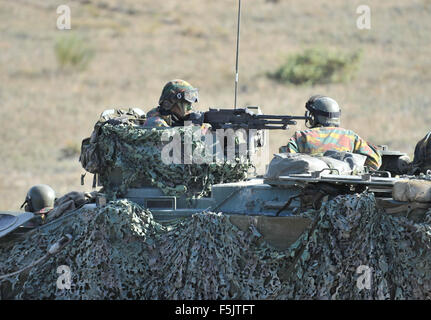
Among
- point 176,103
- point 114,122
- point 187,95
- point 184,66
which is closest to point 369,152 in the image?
point 187,95

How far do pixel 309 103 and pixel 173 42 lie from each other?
28984 millimetres

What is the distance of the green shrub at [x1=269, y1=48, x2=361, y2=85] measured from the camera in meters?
32.3

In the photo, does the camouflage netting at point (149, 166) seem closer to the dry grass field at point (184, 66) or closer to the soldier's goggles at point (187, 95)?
the soldier's goggles at point (187, 95)

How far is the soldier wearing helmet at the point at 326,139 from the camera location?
30.3 ft

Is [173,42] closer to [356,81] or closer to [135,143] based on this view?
[356,81]

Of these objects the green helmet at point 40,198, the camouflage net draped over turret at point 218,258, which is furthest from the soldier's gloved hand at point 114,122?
the green helmet at point 40,198

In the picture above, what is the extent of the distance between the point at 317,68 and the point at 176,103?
929 inches

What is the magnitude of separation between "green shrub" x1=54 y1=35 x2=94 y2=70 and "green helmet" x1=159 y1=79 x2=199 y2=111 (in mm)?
26156

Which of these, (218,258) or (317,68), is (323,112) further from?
(317,68)

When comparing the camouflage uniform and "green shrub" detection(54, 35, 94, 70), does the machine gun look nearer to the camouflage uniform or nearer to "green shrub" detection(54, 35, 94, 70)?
the camouflage uniform

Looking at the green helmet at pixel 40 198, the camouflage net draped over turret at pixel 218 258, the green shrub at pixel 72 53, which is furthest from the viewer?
the green shrub at pixel 72 53

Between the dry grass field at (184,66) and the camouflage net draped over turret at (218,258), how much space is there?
11393 mm

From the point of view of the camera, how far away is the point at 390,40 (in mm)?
35906
